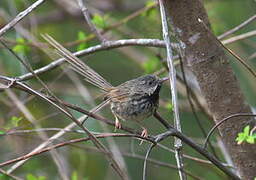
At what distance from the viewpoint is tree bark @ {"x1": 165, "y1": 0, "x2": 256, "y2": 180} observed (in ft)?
9.97

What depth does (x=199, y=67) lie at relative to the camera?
10.1ft

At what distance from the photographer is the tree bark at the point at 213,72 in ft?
9.97

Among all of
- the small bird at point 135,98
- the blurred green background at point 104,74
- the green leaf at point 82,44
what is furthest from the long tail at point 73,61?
the blurred green background at point 104,74

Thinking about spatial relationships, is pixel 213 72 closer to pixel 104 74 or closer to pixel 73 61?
pixel 73 61

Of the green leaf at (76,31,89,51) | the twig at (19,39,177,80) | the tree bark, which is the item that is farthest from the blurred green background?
the tree bark

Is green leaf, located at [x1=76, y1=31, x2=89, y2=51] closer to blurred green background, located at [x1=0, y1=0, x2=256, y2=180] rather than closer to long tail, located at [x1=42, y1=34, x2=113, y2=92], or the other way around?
blurred green background, located at [x1=0, y1=0, x2=256, y2=180]

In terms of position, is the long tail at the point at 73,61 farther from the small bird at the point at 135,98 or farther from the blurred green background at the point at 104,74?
the blurred green background at the point at 104,74

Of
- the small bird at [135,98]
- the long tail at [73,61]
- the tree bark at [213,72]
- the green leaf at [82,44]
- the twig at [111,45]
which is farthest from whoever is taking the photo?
the green leaf at [82,44]

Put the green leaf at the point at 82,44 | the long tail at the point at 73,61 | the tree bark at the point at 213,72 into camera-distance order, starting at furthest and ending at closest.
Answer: the green leaf at the point at 82,44 < the tree bark at the point at 213,72 < the long tail at the point at 73,61

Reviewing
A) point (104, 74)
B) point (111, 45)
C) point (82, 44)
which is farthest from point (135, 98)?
point (104, 74)

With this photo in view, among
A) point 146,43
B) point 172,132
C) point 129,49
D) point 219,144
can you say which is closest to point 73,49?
point 129,49

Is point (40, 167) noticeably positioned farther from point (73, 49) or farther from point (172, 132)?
point (172, 132)

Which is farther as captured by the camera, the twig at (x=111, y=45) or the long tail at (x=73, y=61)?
the twig at (x=111, y=45)

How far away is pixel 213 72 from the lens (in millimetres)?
3055
